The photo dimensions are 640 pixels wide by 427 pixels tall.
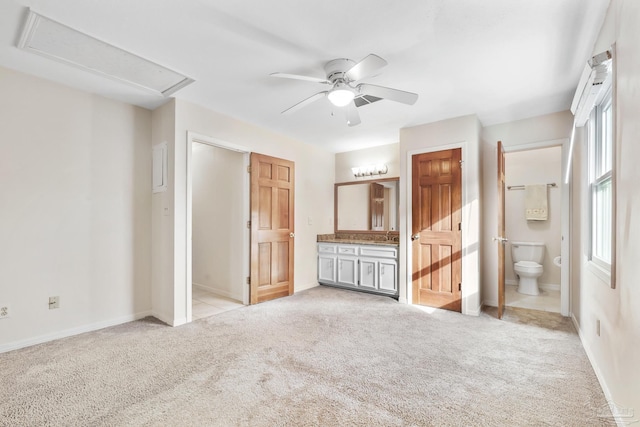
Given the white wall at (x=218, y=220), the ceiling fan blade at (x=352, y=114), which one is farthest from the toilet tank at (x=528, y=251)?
the white wall at (x=218, y=220)

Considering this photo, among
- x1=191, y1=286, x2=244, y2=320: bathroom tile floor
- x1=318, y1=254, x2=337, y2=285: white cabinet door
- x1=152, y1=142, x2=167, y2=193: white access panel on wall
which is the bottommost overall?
x1=191, y1=286, x2=244, y2=320: bathroom tile floor

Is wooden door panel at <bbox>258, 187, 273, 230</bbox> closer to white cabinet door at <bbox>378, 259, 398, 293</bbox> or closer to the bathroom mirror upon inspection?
the bathroom mirror

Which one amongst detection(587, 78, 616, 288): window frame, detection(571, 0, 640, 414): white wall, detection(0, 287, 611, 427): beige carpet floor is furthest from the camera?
detection(587, 78, 616, 288): window frame

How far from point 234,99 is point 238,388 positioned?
2723 mm

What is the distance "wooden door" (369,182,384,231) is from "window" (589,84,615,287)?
271 cm

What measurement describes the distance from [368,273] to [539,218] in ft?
9.82

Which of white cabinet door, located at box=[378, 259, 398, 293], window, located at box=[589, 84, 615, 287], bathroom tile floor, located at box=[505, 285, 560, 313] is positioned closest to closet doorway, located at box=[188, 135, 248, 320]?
white cabinet door, located at box=[378, 259, 398, 293]

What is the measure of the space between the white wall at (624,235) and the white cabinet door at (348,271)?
2907 mm

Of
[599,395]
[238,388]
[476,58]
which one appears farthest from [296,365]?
[476,58]

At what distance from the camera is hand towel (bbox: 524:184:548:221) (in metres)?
4.75

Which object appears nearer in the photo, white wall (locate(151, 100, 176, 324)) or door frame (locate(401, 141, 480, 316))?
white wall (locate(151, 100, 176, 324))

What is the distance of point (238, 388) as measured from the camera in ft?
6.32

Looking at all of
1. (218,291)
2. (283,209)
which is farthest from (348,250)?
(218,291)

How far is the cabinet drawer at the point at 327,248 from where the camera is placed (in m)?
4.86
